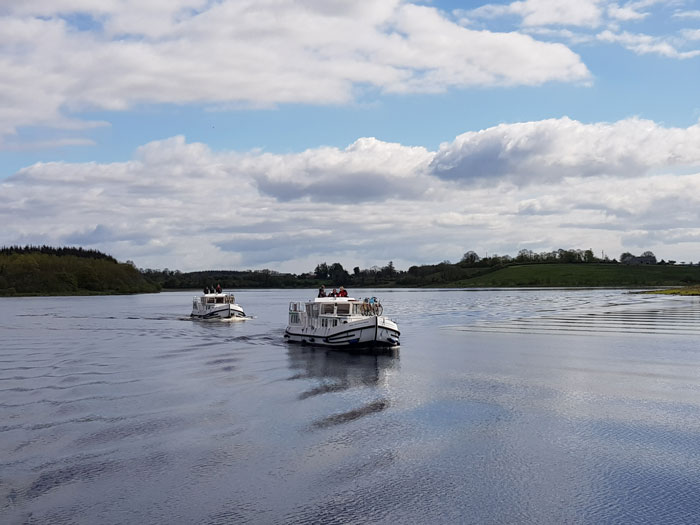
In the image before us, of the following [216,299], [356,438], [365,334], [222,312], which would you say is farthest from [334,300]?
[216,299]

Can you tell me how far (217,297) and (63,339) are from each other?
2556 centimetres

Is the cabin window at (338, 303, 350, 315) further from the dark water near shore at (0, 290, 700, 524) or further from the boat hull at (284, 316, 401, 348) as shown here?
the dark water near shore at (0, 290, 700, 524)

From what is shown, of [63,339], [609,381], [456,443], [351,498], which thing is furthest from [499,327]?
[351,498]

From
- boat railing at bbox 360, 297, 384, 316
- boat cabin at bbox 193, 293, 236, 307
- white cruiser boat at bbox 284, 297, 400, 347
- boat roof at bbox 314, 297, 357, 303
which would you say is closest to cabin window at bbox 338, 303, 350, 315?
white cruiser boat at bbox 284, 297, 400, 347

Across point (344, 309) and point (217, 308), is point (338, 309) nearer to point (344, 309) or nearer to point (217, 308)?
point (344, 309)

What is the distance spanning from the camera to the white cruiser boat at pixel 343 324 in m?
48.1

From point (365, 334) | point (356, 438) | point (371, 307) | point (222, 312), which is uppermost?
point (371, 307)

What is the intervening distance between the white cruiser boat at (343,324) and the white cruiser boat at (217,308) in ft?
99.7

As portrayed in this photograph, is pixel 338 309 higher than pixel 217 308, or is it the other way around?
pixel 338 309

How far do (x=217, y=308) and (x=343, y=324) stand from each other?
39167 mm

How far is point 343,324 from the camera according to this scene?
49.2 m

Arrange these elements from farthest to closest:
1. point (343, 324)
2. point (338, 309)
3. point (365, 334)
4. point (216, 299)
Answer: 1. point (216, 299)
2. point (338, 309)
3. point (343, 324)
4. point (365, 334)

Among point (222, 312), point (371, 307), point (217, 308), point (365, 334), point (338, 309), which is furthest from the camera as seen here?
point (222, 312)

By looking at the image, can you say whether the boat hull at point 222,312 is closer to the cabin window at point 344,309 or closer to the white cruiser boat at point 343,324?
the white cruiser boat at point 343,324
